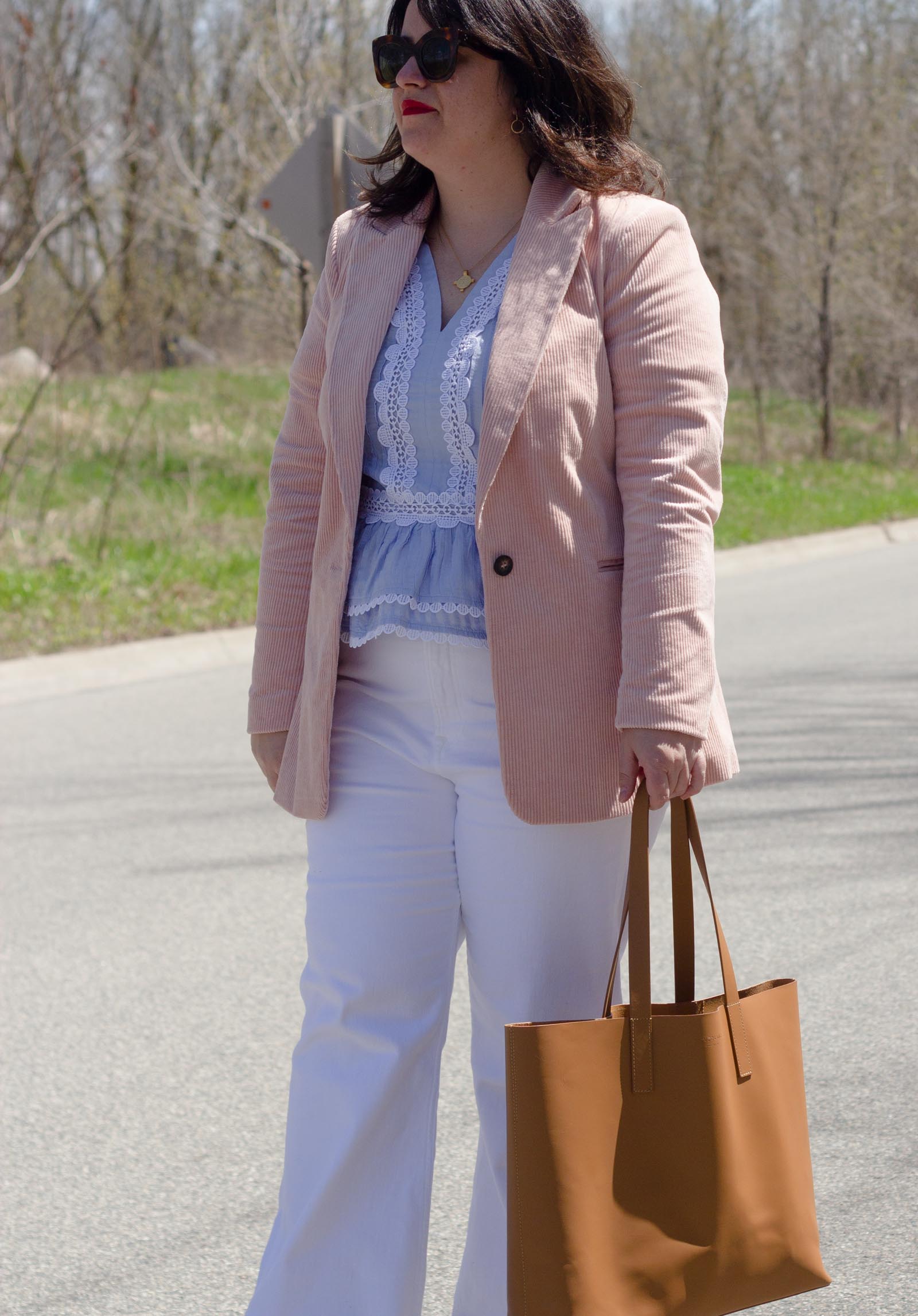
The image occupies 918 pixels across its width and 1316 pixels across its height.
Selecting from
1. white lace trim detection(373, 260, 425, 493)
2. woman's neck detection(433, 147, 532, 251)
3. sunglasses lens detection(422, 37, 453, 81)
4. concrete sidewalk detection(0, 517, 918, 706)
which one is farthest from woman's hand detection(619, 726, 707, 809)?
A: concrete sidewalk detection(0, 517, 918, 706)

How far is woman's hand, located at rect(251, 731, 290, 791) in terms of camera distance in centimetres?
237

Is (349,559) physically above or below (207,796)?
above

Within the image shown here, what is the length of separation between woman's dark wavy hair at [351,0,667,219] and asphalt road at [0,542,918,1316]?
Result: 1.84 m

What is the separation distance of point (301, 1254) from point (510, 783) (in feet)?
2.37

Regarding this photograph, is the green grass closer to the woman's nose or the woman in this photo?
the woman

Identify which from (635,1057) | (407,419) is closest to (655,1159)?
(635,1057)

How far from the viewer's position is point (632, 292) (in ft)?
6.56

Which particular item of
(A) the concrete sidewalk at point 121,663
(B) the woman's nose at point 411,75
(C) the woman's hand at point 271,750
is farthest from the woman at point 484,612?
(A) the concrete sidewalk at point 121,663

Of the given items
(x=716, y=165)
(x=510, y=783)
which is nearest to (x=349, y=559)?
(x=510, y=783)

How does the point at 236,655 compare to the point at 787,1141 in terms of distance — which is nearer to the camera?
the point at 787,1141

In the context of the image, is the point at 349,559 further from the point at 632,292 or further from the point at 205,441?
the point at 205,441

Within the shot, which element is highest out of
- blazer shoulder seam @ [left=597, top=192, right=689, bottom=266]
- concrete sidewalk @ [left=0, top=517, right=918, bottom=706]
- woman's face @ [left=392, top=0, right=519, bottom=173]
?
woman's face @ [left=392, top=0, right=519, bottom=173]

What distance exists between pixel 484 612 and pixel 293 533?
438 millimetres

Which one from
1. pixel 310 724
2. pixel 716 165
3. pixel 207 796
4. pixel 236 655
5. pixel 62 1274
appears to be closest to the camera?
pixel 310 724
